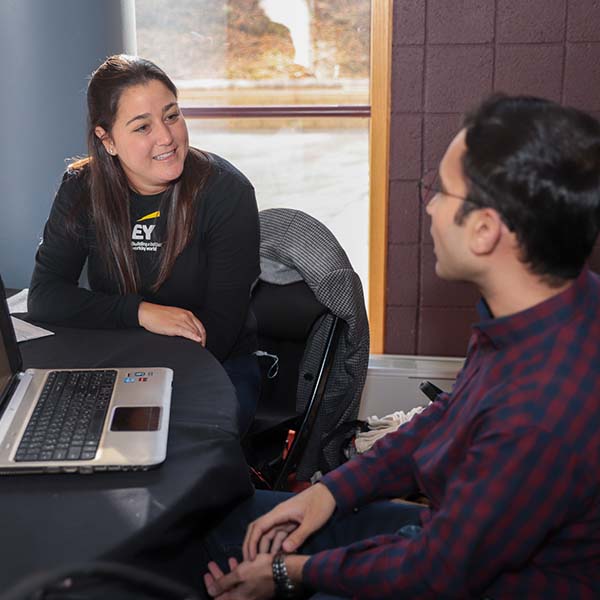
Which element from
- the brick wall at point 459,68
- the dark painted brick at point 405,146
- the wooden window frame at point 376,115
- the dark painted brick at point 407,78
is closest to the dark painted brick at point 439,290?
the brick wall at point 459,68

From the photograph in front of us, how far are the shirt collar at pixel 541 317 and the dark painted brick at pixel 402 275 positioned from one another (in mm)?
1851

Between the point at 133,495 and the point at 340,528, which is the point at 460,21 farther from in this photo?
the point at 133,495

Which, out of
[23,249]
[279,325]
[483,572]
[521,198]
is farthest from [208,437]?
[23,249]

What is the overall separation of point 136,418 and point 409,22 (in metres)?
1.92

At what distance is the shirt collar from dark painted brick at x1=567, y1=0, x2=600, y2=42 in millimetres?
1850

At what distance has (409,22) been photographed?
2904mm

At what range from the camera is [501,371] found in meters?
1.22

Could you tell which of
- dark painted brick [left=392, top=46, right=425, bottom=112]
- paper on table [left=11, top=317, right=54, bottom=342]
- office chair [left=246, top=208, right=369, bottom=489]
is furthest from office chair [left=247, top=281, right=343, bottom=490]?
dark painted brick [left=392, top=46, right=425, bottom=112]

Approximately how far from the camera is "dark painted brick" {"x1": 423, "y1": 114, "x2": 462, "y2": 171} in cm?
297

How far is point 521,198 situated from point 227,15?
86.0 inches

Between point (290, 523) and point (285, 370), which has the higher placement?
point (290, 523)

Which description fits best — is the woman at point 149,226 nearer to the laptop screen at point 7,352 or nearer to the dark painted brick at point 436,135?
the laptop screen at point 7,352

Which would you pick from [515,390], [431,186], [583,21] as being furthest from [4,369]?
[583,21]

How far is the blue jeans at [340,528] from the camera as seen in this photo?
1549 millimetres
